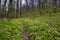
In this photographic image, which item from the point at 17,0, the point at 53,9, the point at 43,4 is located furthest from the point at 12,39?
the point at 17,0

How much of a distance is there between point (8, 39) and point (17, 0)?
31841mm

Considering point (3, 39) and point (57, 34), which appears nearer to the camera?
point (3, 39)

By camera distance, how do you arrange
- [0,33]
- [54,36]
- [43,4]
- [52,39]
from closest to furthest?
1. [52,39]
2. [54,36]
3. [0,33]
4. [43,4]

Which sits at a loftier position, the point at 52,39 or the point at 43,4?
the point at 43,4

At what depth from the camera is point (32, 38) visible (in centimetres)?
1004

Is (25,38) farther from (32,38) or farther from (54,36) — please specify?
(54,36)

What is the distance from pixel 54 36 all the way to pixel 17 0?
105 ft

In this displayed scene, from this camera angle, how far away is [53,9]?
27234mm

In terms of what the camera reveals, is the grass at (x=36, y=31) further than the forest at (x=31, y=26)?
No

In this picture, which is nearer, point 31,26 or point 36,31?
point 36,31

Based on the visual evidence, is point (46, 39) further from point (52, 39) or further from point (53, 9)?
point (53, 9)

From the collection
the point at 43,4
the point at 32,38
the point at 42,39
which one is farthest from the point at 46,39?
the point at 43,4

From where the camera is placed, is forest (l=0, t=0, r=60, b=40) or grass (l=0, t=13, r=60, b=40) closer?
grass (l=0, t=13, r=60, b=40)

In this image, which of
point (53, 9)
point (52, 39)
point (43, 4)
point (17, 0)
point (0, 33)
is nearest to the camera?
point (52, 39)
